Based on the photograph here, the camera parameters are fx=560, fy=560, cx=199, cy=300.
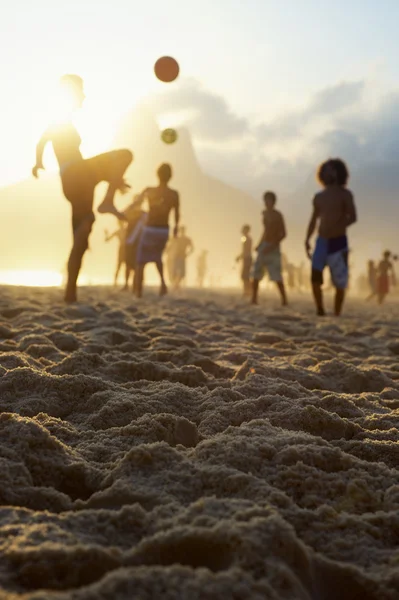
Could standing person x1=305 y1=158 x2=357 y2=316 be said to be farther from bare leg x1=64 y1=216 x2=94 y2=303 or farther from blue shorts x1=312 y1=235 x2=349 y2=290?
bare leg x1=64 y1=216 x2=94 y2=303

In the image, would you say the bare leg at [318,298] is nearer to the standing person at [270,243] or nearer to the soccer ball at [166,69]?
the standing person at [270,243]

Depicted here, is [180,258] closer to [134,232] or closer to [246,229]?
[246,229]

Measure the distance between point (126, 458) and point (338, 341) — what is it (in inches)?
126

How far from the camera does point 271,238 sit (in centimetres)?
848

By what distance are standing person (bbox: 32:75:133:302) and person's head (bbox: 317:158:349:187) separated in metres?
2.53

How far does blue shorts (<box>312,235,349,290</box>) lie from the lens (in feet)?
21.7

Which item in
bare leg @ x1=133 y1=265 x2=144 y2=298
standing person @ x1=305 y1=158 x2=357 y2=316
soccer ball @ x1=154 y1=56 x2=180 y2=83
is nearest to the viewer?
standing person @ x1=305 y1=158 x2=357 y2=316

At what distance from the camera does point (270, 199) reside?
8523 mm

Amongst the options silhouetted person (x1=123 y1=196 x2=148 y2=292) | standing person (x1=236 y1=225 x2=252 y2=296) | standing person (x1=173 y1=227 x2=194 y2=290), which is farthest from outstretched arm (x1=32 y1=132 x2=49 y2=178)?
standing person (x1=173 y1=227 x2=194 y2=290)

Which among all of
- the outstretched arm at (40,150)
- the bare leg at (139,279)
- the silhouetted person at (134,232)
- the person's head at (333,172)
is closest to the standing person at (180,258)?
the silhouetted person at (134,232)

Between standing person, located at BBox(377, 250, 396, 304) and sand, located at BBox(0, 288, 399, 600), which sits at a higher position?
standing person, located at BBox(377, 250, 396, 304)

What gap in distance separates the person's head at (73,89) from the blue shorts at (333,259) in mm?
3136

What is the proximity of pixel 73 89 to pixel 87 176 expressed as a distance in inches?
33.3

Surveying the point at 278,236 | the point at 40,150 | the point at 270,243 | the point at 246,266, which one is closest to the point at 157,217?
the point at 270,243
